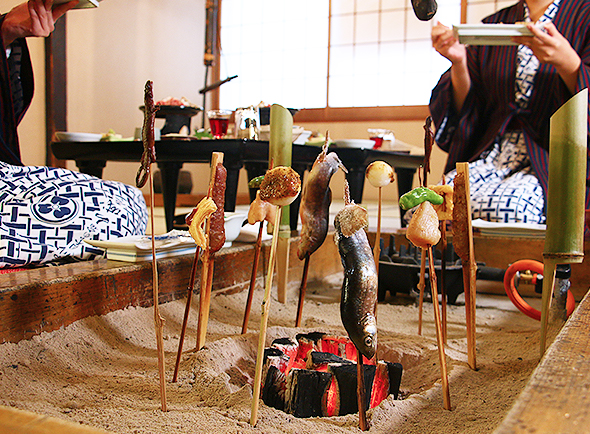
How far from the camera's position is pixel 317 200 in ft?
2.29

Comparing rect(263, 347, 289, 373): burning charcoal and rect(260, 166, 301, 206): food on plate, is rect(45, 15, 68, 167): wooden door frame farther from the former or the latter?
rect(260, 166, 301, 206): food on plate

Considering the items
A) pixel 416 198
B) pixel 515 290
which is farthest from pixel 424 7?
pixel 515 290

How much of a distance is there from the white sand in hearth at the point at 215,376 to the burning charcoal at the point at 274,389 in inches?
1.2

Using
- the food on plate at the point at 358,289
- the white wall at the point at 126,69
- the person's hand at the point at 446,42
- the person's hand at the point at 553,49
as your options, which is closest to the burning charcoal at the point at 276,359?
the food on plate at the point at 358,289

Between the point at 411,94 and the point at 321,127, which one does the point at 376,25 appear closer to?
the point at 411,94

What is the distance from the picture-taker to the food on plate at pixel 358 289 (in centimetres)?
53

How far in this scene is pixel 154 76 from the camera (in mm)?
4898

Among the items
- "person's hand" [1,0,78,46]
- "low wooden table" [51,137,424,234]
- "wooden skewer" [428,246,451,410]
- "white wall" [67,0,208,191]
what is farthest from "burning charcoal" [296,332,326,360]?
"white wall" [67,0,208,191]

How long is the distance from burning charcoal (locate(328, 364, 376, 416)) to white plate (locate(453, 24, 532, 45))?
3.59 ft

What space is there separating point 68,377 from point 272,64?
5002 mm

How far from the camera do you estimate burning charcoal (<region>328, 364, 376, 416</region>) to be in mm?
666

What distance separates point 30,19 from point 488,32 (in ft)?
4.09

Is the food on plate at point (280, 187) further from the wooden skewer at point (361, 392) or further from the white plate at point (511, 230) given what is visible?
the white plate at point (511, 230)

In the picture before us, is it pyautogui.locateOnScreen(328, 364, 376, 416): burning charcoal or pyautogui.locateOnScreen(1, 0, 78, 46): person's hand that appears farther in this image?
pyautogui.locateOnScreen(1, 0, 78, 46): person's hand
